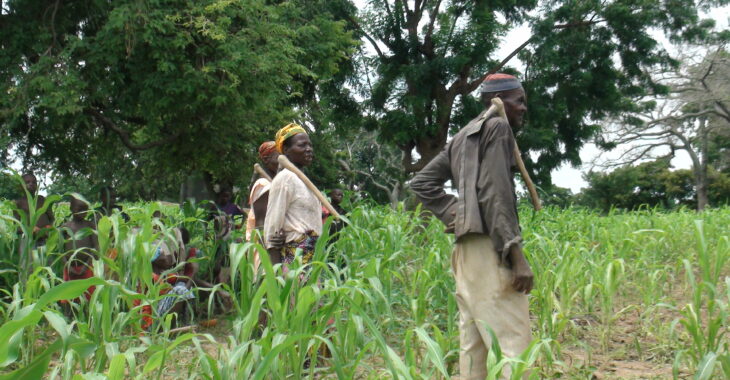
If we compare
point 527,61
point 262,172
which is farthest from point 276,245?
point 527,61

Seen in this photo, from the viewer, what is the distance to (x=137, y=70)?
28.8 ft

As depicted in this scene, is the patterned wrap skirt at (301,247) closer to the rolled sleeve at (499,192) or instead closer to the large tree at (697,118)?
the rolled sleeve at (499,192)

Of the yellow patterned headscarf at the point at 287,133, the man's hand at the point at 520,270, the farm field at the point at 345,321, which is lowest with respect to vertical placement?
the farm field at the point at 345,321

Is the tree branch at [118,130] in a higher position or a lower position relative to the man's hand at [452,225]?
higher

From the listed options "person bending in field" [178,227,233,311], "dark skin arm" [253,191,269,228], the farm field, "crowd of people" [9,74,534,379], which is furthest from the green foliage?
"crowd of people" [9,74,534,379]

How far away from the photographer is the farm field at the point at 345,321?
7.76 ft

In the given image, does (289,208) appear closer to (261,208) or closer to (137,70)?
(261,208)

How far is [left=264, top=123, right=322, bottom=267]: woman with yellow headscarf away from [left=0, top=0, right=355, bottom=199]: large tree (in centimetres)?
495

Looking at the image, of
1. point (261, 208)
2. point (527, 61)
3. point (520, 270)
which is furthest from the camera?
point (527, 61)

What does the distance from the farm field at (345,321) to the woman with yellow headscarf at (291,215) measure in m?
0.18

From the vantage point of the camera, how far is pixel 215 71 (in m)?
8.91

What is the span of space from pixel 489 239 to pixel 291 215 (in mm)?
1428

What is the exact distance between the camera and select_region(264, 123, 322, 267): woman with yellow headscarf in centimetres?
370

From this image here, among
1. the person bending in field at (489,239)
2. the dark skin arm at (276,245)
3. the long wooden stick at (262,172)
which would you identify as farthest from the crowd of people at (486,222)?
the long wooden stick at (262,172)
